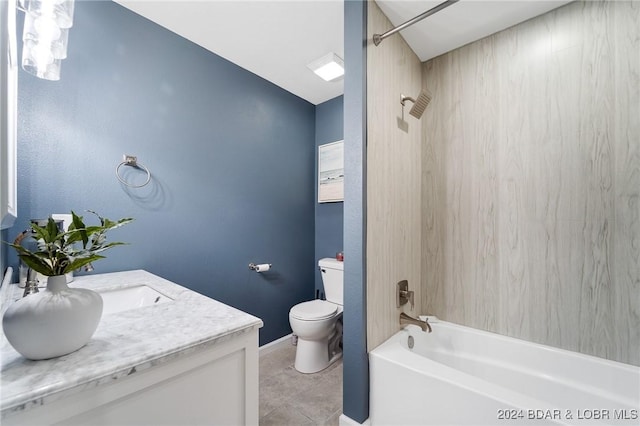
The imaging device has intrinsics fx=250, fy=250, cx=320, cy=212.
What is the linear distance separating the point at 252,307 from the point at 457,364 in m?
1.61

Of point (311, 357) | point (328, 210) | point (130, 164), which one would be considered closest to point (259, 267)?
point (311, 357)

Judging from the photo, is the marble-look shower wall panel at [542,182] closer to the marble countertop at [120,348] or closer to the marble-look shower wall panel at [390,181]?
the marble-look shower wall panel at [390,181]

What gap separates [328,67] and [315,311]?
1.99 meters

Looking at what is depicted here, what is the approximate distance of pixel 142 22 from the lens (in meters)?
1.65

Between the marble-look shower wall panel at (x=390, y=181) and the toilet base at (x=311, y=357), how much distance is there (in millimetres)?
706

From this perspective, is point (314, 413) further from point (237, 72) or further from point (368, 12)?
point (237, 72)

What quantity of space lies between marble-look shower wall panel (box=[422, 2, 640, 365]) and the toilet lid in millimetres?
780

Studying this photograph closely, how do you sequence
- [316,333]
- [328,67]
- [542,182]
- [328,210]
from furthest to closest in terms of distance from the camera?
[328,210]
[328,67]
[316,333]
[542,182]

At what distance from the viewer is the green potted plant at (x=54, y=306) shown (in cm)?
52

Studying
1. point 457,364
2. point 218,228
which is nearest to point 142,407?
point 218,228

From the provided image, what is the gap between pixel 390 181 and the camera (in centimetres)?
158

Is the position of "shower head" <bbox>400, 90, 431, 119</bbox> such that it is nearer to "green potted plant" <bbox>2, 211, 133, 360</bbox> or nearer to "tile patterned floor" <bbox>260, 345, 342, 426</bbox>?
"green potted plant" <bbox>2, 211, 133, 360</bbox>

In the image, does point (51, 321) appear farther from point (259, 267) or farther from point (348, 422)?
point (259, 267)

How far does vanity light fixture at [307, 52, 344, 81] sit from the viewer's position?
1.93 meters
